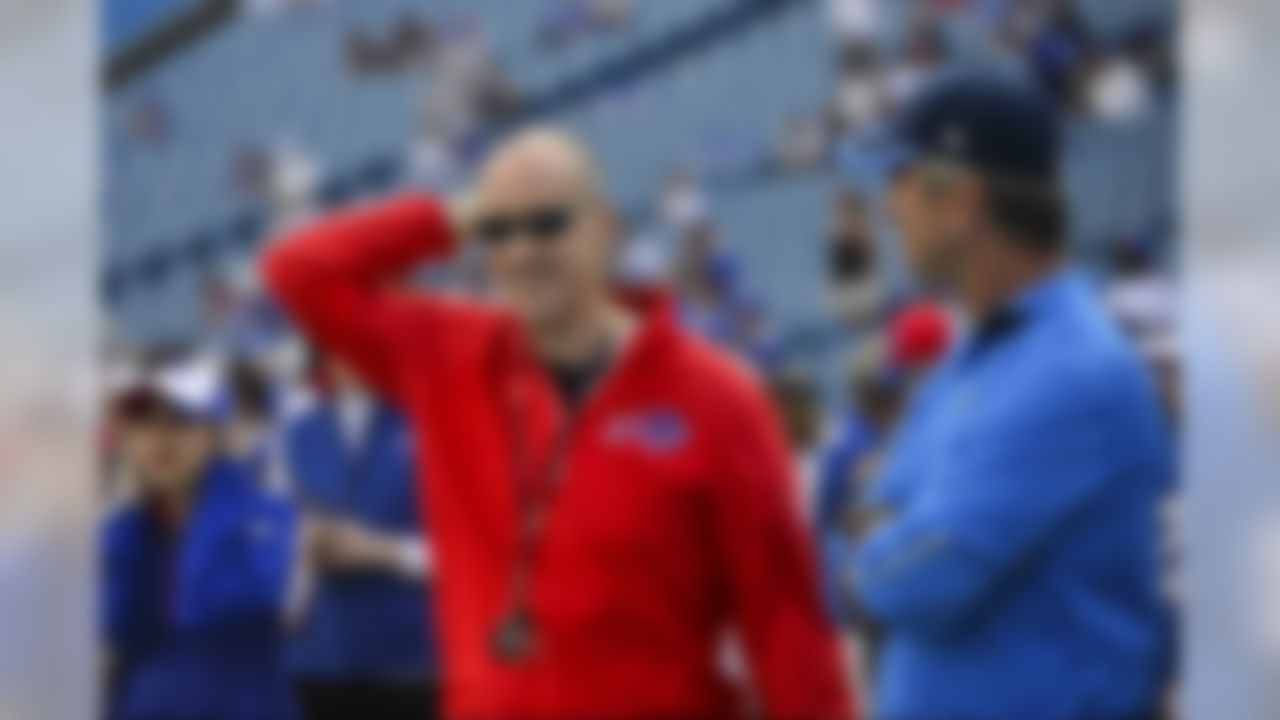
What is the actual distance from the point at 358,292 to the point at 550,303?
19 cm

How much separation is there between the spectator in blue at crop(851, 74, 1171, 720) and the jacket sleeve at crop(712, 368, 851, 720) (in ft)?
0.44

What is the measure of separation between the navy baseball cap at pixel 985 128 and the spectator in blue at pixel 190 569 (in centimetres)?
76

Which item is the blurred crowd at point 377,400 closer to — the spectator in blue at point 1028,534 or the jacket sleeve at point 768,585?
the jacket sleeve at point 768,585

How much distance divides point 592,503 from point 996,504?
376 mm

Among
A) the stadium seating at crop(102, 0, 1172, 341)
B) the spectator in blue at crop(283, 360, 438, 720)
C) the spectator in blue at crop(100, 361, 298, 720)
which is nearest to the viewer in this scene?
the stadium seating at crop(102, 0, 1172, 341)

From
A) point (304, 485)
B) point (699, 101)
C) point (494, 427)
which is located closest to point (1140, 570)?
point (494, 427)

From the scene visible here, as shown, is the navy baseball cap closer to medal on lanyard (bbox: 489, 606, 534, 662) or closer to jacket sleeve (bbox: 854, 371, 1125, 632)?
jacket sleeve (bbox: 854, 371, 1125, 632)

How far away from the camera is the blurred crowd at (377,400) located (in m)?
2.03

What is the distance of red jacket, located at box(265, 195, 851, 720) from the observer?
1832 millimetres

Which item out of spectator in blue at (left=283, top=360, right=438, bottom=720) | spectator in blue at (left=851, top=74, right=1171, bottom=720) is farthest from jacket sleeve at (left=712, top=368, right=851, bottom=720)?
spectator in blue at (left=283, top=360, right=438, bottom=720)

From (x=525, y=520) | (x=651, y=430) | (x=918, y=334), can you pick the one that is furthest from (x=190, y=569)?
(x=918, y=334)

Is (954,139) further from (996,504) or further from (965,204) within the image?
(996,504)

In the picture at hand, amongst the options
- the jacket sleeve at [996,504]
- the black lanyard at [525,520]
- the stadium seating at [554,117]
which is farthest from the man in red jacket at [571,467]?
the jacket sleeve at [996,504]

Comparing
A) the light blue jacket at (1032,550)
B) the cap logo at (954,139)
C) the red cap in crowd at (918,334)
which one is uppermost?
the cap logo at (954,139)
